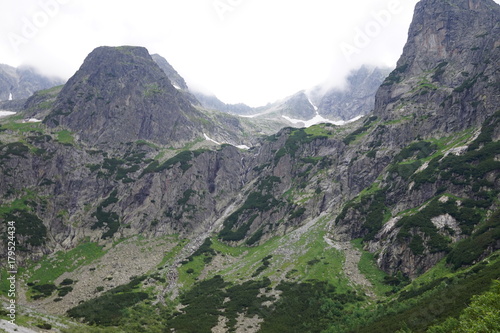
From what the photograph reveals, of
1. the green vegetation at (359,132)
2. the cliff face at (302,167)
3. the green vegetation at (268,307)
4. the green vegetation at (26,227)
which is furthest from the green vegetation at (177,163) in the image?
the green vegetation at (268,307)

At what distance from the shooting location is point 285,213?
12950cm

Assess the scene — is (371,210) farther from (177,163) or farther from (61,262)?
(61,262)

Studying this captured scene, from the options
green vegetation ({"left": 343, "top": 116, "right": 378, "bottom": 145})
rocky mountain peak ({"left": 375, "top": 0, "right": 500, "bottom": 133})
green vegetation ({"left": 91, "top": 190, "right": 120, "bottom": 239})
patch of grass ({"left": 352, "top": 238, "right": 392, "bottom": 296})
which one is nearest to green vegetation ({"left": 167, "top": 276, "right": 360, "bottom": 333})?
Answer: patch of grass ({"left": 352, "top": 238, "right": 392, "bottom": 296})

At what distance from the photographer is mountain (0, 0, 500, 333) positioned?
66.4 meters

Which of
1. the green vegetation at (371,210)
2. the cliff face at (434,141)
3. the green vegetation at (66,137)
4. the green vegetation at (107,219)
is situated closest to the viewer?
the cliff face at (434,141)

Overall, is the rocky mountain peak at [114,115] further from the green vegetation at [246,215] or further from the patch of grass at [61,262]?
the patch of grass at [61,262]

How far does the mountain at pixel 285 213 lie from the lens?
6644cm

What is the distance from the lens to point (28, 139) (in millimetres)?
148625

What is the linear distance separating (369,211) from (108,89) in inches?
6597

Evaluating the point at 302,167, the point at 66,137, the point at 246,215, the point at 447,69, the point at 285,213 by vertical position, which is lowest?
the point at 246,215

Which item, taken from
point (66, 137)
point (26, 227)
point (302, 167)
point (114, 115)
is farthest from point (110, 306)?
point (114, 115)

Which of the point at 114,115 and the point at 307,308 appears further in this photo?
the point at 114,115

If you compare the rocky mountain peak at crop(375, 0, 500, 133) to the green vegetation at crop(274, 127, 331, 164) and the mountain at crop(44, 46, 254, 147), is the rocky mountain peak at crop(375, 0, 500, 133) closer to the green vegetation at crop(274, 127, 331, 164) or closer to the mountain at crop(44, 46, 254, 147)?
the green vegetation at crop(274, 127, 331, 164)

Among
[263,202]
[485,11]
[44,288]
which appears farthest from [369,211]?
[485,11]
